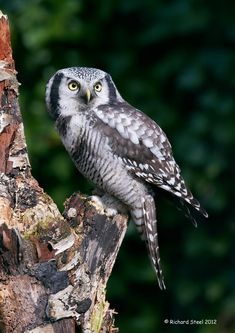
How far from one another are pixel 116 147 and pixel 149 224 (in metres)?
0.39

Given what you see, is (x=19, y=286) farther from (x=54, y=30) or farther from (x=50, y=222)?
(x=54, y=30)

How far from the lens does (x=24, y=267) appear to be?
3656 millimetres

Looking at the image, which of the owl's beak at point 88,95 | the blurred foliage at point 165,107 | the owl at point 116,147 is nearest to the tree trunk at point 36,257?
the owl at point 116,147

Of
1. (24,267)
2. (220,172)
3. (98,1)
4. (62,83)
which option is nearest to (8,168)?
(24,267)

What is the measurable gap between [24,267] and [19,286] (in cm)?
7

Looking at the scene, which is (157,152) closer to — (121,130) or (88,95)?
(121,130)

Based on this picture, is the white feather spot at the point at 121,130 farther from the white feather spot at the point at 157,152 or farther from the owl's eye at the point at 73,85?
the owl's eye at the point at 73,85

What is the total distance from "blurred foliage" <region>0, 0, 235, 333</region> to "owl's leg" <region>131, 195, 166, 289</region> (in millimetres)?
1708

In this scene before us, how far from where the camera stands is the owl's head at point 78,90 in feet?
15.3

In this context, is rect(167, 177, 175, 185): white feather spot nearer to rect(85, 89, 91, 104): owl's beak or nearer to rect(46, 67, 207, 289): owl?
rect(46, 67, 207, 289): owl

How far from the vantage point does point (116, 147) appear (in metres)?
4.63

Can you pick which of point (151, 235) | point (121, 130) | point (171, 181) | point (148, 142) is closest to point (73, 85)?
point (121, 130)

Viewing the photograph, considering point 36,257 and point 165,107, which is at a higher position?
point 165,107

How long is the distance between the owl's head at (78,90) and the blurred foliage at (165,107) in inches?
69.7
